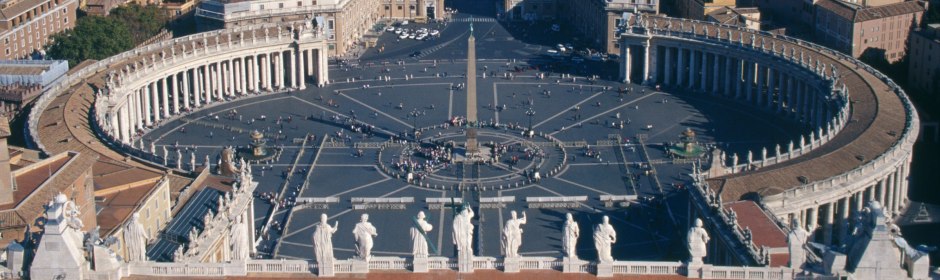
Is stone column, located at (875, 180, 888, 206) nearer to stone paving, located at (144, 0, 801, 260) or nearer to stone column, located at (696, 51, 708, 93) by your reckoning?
stone paving, located at (144, 0, 801, 260)

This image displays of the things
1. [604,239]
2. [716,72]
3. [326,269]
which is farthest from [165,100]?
[604,239]

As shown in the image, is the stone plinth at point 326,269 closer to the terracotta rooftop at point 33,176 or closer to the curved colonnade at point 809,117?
the terracotta rooftop at point 33,176

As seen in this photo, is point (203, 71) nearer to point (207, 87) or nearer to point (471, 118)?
point (207, 87)

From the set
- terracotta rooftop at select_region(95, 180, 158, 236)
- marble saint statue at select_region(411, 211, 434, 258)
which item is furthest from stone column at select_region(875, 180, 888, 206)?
marble saint statue at select_region(411, 211, 434, 258)

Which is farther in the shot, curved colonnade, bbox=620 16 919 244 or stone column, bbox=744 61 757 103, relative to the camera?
stone column, bbox=744 61 757 103

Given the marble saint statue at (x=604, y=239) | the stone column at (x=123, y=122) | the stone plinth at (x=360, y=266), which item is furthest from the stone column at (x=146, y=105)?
the marble saint statue at (x=604, y=239)

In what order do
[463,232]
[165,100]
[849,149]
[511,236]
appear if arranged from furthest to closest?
1. [165,100]
2. [849,149]
3. [511,236]
4. [463,232]

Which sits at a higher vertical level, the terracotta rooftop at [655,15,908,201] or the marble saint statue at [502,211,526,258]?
the marble saint statue at [502,211,526,258]
